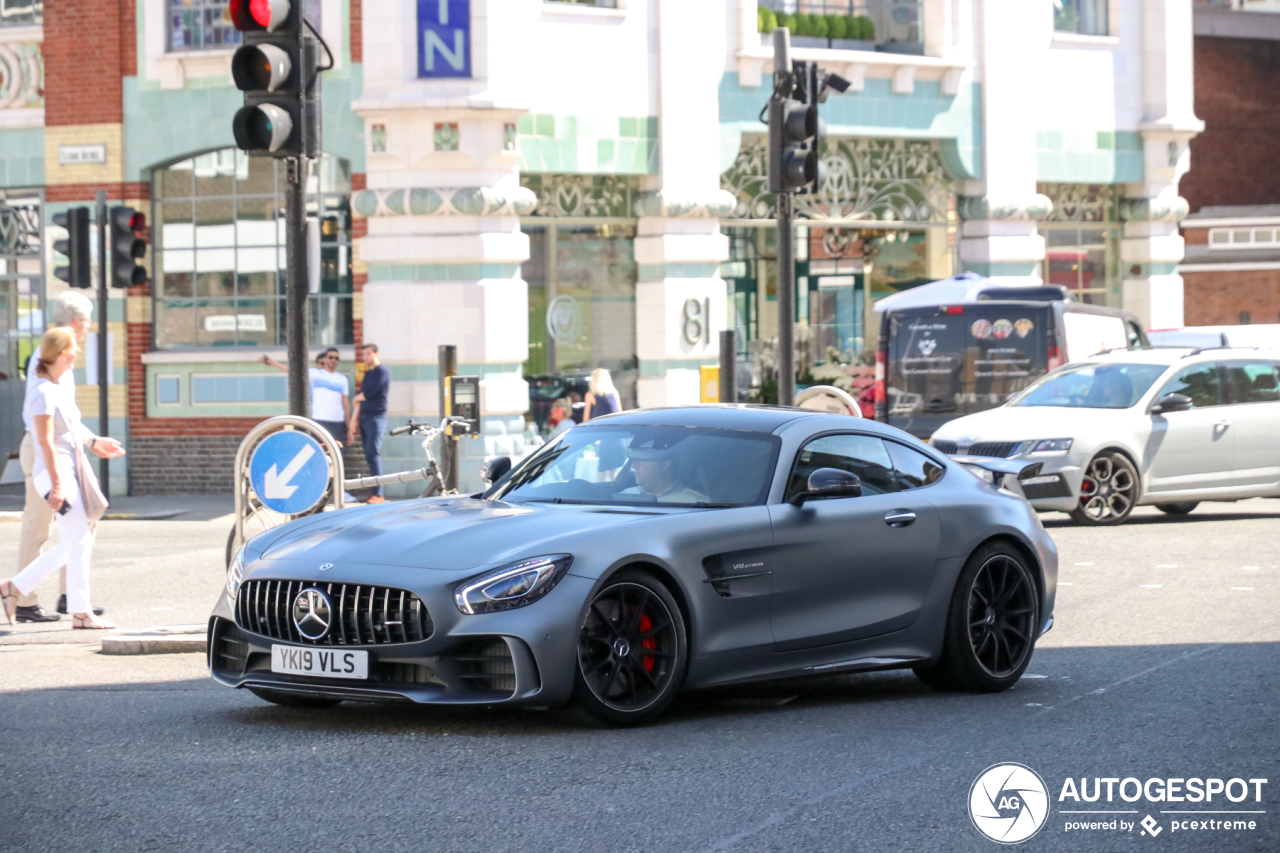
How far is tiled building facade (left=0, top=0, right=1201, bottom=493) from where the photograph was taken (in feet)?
71.9

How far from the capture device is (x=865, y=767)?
6.44 meters

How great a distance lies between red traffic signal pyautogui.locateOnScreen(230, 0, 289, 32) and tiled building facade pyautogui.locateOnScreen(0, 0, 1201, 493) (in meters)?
11.0

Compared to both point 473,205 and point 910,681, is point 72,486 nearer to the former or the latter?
point 910,681

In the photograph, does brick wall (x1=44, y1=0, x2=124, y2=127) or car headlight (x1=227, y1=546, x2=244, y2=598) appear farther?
brick wall (x1=44, y1=0, x2=124, y2=127)

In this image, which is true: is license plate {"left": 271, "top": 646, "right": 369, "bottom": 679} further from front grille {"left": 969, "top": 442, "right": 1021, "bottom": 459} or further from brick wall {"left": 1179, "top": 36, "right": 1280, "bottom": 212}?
brick wall {"left": 1179, "top": 36, "right": 1280, "bottom": 212}

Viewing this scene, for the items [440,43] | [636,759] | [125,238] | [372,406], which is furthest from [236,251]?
[636,759]

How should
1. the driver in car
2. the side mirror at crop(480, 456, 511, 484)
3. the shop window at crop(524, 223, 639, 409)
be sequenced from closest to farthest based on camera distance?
1. the driver in car
2. the side mirror at crop(480, 456, 511, 484)
3. the shop window at crop(524, 223, 639, 409)

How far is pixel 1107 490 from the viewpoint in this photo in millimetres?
16797

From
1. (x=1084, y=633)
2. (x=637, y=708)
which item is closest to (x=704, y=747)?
(x=637, y=708)

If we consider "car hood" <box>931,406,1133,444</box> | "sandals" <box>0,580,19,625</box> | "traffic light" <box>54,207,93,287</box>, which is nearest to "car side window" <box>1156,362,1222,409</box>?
"car hood" <box>931,406,1133,444</box>

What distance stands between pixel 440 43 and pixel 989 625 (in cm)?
1498

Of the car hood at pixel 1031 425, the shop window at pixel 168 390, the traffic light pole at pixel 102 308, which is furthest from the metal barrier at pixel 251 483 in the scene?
the shop window at pixel 168 390

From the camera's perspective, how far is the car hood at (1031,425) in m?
16.7

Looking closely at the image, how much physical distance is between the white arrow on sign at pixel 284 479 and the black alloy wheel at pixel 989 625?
403 cm
